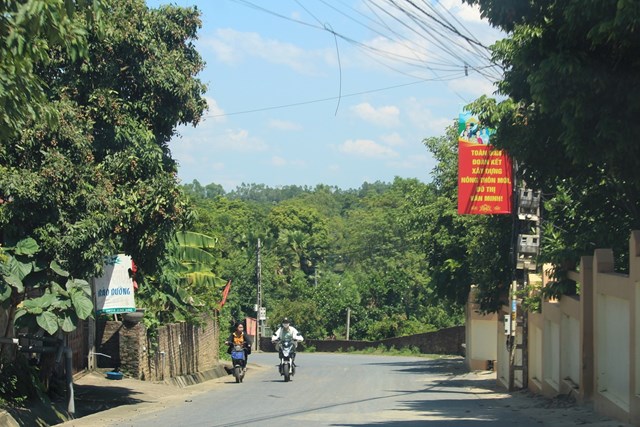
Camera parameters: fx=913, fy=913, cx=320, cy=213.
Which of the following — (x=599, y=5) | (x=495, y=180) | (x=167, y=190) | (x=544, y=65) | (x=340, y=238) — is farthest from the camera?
(x=340, y=238)

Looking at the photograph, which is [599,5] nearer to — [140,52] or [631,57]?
[631,57]

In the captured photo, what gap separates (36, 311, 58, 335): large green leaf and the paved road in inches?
71.9

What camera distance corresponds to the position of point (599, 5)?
1003cm

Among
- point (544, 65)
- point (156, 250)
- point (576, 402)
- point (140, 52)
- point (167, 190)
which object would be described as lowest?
point (576, 402)

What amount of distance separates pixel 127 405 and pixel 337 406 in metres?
4.21

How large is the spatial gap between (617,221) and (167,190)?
8.66 meters

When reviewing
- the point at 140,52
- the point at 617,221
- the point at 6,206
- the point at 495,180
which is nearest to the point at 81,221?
the point at 6,206

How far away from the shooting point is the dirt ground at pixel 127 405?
1443 cm

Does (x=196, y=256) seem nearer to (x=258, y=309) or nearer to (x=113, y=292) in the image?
(x=113, y=292)

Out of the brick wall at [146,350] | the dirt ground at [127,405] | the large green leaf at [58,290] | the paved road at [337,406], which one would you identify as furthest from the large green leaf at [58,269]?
the brick wall at [146,350]

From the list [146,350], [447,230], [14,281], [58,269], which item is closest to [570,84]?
[58,269]

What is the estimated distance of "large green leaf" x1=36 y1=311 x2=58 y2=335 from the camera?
14641 mm

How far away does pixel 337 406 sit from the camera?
1795 centimetres

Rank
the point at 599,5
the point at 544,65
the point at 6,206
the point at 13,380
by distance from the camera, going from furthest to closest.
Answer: the point at 13,380
the point at 6,206
the point at 544,65
the point at 599,5
